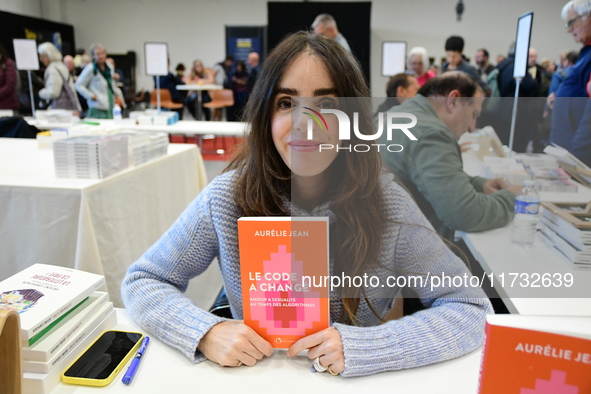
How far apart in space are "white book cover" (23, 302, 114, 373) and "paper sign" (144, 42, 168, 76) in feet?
15.0

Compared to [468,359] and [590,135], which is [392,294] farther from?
[590,135]

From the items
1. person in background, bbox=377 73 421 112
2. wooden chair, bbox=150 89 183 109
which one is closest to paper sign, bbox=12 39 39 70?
wooden chair, bbox=150 89 183 109

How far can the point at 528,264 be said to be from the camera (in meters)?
0.69

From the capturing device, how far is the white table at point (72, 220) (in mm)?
1748

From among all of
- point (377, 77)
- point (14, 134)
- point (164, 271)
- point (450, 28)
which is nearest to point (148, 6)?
point (377, 77)

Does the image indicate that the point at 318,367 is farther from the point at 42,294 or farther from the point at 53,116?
the point at 53,116

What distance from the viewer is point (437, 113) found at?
67 cm

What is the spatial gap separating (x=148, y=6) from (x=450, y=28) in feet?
25.1

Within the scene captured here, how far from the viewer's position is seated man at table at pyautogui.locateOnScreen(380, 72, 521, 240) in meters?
0.66

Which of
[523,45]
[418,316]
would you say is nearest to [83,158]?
[418,316]

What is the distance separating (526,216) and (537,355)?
0.21 m

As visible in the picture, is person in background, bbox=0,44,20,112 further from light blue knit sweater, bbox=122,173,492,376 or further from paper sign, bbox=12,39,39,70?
light blue knit sweater, bbox=122,173,492,376

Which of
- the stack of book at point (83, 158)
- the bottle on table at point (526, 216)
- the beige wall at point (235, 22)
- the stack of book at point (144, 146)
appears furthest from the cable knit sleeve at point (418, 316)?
the beige wall at point (235, 22)

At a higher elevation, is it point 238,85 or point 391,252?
point 238,85
